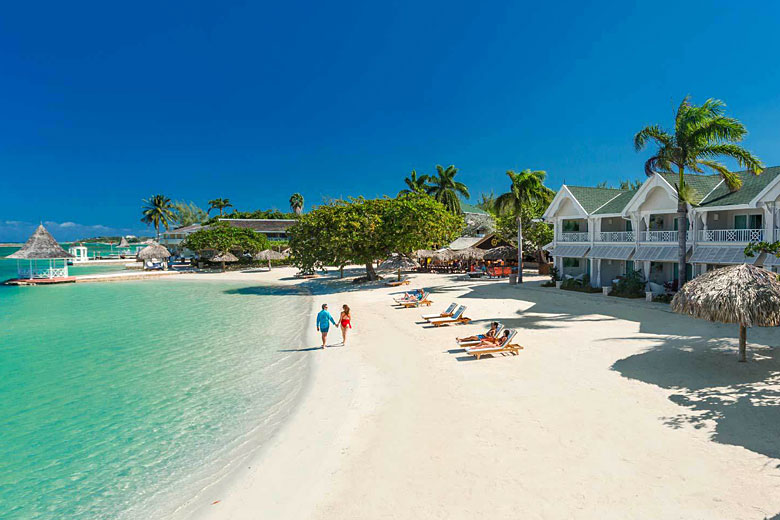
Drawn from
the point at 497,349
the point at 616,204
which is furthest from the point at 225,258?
the point at 497,349

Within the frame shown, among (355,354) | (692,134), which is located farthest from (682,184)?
(355,354)

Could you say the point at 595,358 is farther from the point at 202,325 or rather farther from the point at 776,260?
the point at 202,325

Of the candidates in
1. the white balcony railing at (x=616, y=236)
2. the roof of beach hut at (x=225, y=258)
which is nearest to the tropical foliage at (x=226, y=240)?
the roof of beach hut at (x=225, y=258)

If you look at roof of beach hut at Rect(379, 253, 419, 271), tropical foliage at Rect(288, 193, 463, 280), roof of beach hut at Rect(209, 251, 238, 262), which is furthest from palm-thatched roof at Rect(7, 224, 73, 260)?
roof of beach hut at Rect(379, 253, 419, 271)

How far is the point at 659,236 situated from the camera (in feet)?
84.9

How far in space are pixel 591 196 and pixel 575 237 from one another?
3.38 metres

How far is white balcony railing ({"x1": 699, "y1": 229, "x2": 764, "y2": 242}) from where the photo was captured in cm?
2123

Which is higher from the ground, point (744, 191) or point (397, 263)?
point (744, 191)

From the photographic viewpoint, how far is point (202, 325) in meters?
23.7

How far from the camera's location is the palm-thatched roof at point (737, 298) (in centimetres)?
1141

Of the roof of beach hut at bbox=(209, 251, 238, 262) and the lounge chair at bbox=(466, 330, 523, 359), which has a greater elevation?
the roof of beach hut at bbox=(209, 251, 238, 262)

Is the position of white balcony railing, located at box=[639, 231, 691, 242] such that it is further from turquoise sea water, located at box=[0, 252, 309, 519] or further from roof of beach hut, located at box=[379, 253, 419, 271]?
turquoise sea water, located at box=[0, 252, 309, 519]

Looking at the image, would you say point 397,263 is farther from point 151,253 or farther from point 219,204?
point 219,204

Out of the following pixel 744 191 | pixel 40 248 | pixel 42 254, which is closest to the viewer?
pixel 744 191
